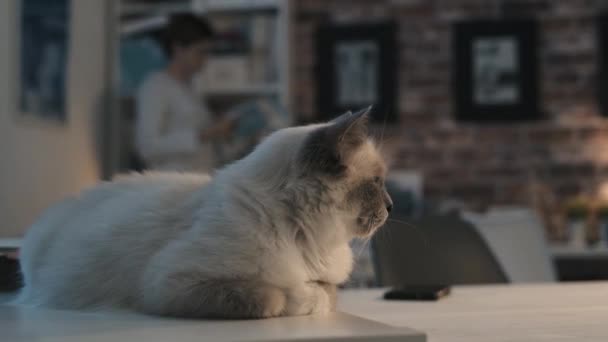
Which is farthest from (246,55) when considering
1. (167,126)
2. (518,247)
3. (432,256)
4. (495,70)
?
(432,256)

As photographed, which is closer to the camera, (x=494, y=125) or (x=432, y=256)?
(x=432, y=256)

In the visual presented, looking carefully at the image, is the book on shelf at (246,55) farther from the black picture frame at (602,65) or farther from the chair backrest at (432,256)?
the chair backrest at (432,256)

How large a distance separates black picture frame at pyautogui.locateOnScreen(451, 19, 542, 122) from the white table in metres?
2.89

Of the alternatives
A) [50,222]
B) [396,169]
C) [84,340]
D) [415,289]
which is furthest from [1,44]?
[396,169]

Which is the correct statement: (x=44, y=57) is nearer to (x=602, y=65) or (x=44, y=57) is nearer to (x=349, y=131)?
(x=349, y=131)

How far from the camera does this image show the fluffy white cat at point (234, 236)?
84cm

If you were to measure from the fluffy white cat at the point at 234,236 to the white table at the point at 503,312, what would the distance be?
0.47 ft

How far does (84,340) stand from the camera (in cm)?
66

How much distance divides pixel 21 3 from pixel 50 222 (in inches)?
42.5

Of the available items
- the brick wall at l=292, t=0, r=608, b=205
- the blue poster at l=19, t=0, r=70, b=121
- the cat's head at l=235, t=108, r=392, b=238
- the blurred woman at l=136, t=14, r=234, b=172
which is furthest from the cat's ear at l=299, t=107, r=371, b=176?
the brick wall at l=292, t=0, r=608, b=205

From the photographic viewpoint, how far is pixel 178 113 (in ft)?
10.2

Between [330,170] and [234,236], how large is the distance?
156 mm

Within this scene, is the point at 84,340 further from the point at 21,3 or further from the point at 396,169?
the point at 396,169

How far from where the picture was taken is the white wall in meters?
1.78
